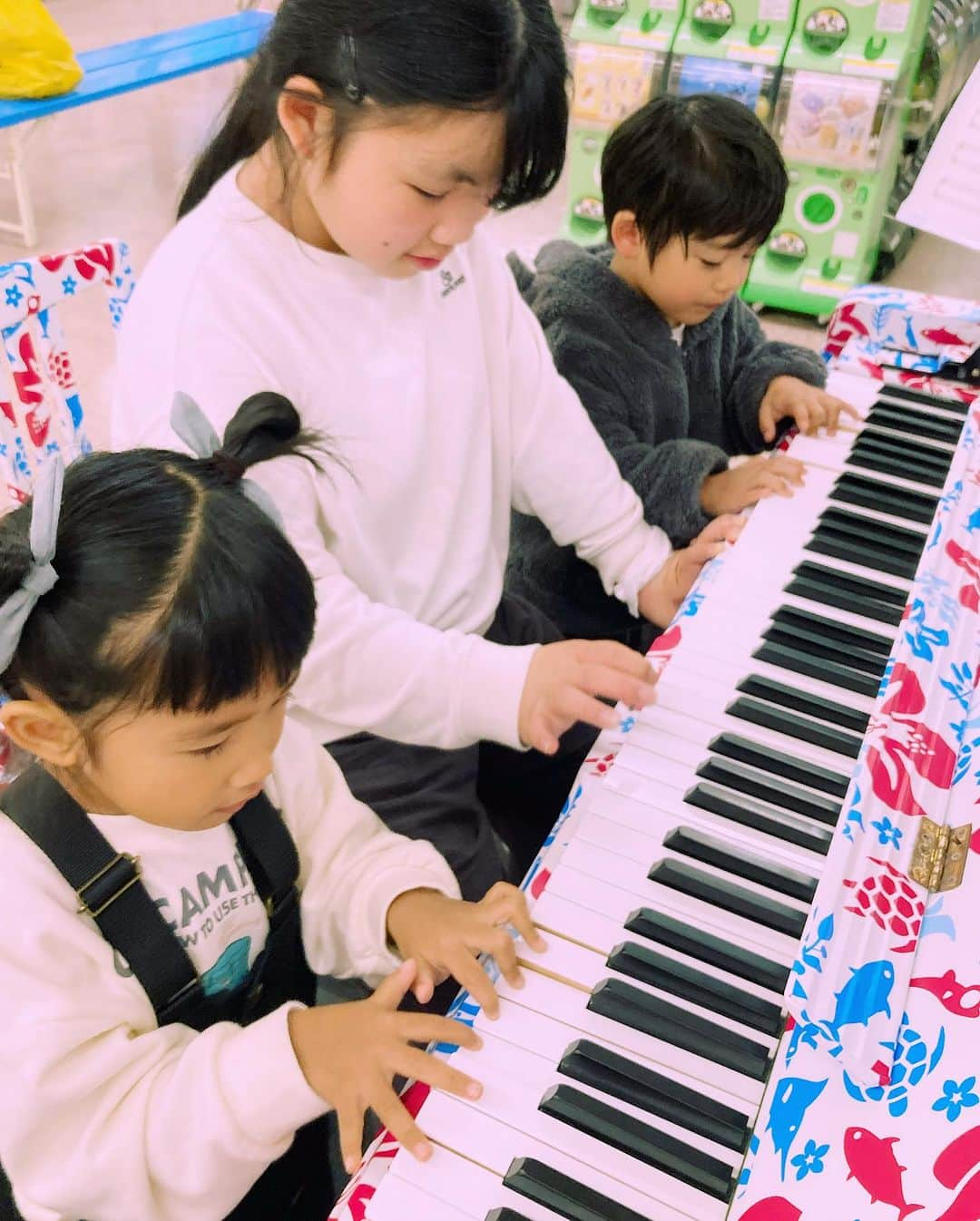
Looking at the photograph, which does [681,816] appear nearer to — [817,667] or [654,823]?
[654,823]

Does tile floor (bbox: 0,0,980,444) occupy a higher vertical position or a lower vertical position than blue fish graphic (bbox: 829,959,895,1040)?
lower

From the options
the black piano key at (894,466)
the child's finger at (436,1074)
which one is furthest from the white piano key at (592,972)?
the black piano key at (894,466)

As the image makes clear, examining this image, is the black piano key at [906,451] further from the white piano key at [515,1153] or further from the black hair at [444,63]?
the white piano key at [515,1153]

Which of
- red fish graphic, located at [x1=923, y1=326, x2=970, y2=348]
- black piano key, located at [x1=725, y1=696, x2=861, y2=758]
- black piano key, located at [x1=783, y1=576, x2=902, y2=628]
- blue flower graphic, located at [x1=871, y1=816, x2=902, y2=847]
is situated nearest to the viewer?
blue flower graphic, located at [x1=871, y1=816, x2=902, y2=847]

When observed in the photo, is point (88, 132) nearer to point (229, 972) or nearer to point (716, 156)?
point (716, 156)

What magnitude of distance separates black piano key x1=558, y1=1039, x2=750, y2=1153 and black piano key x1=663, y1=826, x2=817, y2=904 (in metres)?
0.18

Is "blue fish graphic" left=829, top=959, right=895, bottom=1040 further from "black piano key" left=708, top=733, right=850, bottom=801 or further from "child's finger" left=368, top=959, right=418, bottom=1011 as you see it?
"child's finger" left=368, top=959, right=418, bottom=1011

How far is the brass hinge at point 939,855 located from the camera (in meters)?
0.83

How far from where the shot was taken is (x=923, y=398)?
1443mm

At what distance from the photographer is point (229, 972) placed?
900mm

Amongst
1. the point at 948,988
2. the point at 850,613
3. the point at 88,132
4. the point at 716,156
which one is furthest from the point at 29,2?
the point at 948,988

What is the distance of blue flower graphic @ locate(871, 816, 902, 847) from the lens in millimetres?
848

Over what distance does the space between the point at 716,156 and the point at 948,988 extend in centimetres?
101

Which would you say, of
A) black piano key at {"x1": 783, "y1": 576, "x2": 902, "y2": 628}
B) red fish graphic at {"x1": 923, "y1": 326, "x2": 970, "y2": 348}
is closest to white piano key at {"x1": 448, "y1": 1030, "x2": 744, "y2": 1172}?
black piano key at {"x1": 783, "y1": 576, "x2": 902, "y2": 628}
